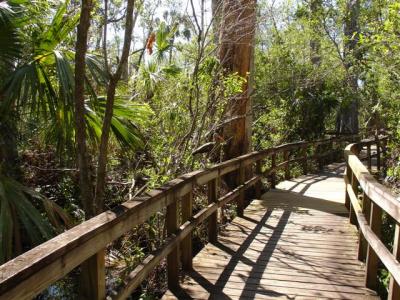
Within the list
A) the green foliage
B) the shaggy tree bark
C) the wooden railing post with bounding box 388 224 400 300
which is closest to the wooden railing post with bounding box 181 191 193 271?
the shaggy tree bark

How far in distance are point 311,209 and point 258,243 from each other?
8.90ft

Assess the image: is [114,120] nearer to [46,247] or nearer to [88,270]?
[88,270]

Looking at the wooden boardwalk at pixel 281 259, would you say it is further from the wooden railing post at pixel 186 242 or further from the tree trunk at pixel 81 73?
the tree trunk at pixel 81 73

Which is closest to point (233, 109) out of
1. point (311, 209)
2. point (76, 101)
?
point (311, 209)

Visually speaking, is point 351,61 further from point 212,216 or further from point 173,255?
point 173,255

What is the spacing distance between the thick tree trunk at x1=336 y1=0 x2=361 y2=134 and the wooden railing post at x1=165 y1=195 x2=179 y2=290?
950 centimetres

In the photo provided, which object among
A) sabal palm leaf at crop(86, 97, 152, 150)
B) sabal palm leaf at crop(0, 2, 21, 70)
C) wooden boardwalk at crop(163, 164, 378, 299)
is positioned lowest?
wooden boardwalk at crop(163, 164, 378, 299)

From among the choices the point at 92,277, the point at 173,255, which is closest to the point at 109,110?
the point at 173,255

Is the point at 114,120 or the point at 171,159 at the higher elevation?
the point at 114,120

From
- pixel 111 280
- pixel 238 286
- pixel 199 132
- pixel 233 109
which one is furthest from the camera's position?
pixel 233 109

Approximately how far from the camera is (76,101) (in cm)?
384

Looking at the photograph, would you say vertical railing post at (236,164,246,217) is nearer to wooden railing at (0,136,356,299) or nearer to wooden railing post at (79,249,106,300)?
wooden railing at (0,136,356,299)

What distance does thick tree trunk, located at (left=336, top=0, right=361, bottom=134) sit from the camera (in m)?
16.7

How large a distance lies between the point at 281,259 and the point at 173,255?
153cm
